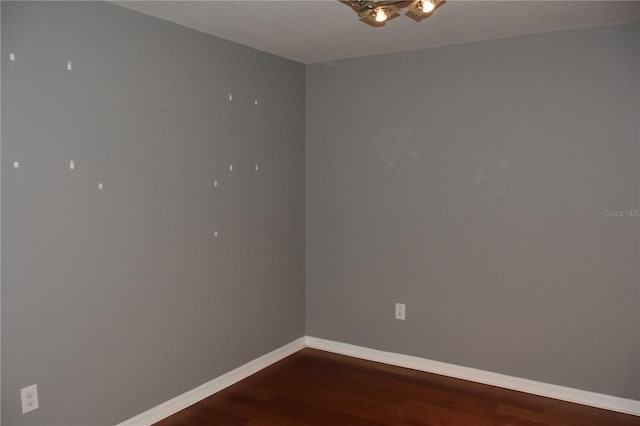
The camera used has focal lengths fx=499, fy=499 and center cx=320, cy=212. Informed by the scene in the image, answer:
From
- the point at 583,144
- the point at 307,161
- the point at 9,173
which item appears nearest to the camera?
the point at 9,173

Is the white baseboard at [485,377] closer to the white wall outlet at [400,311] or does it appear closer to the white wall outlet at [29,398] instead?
the white wall outlet at [400,311]

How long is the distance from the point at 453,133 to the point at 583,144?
0.75m

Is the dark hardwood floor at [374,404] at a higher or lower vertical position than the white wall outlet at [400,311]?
lower

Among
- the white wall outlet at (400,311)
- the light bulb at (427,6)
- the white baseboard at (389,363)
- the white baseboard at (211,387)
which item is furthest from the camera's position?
the white wall outlet at (400,311)

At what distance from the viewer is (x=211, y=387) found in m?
3.02

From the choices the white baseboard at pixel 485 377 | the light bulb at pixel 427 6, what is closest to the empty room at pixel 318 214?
the white baseboard at pixel 485 377

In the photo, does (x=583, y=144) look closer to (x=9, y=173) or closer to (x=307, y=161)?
(x=307, y=161)

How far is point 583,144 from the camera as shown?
2824mm

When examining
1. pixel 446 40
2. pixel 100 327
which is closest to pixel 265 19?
pixel 446 40

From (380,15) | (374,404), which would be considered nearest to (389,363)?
(374,404)

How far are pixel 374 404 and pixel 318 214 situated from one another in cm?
146

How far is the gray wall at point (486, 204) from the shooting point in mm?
2779

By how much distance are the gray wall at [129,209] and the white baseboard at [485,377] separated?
21.5 inches

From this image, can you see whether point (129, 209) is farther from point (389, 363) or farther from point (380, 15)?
point (389, 363)
